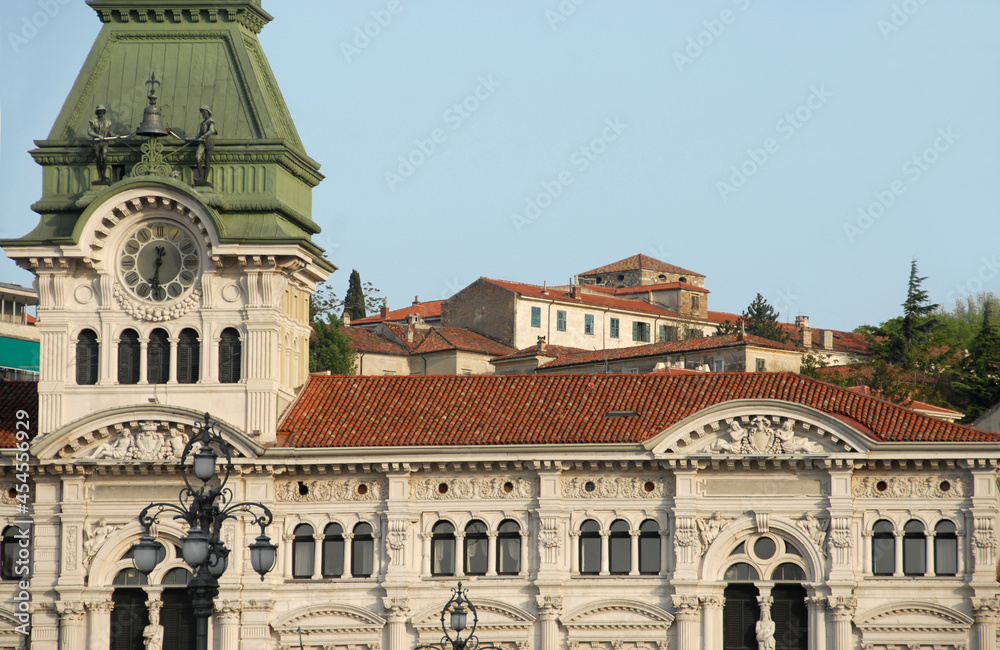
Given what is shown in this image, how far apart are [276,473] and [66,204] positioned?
9572 mm

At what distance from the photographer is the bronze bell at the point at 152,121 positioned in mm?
47750

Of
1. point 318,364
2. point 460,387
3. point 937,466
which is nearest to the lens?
point 937,466

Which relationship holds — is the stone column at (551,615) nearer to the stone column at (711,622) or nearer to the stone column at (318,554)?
the stone column at (711,622)

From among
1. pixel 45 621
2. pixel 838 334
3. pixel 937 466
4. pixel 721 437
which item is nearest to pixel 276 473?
pixel 45 621

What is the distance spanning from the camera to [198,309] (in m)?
48.4

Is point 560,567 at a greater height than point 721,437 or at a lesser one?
lesser

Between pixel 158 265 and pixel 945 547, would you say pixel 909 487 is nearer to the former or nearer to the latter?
pixel 945 547

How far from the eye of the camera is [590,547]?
47219 millimetres

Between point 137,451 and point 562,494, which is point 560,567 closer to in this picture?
point 562,494

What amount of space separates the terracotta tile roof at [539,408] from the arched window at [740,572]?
13.6 feet

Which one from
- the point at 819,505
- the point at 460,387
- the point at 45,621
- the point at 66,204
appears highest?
the point at 66,204

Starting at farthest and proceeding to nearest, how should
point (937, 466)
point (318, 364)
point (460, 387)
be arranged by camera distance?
point (318, 364), point (460, 387), point (937, 466)

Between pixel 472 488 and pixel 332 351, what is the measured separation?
1449 inches

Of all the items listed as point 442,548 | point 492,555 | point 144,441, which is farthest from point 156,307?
point 492,555
